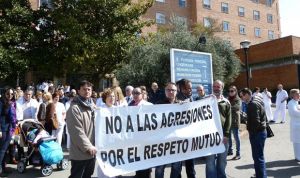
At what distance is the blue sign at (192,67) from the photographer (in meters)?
11.7

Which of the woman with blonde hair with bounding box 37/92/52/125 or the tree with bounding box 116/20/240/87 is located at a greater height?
the tree with bounding box 116/20/240/87

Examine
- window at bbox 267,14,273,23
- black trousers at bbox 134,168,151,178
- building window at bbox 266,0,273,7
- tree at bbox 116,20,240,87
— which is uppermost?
building window at bbox 266,0,273,7

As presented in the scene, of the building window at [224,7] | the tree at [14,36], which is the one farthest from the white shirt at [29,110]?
the building window at [224,7]

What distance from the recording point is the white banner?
6039 mm

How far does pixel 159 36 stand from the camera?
2812 centimetres

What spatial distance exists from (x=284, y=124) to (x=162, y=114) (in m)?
12.9

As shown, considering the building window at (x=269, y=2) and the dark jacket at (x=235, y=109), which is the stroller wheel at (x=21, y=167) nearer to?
the dark jacket at (x=235, y=109)

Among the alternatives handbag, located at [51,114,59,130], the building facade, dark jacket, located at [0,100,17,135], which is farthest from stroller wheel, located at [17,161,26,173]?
the building facade

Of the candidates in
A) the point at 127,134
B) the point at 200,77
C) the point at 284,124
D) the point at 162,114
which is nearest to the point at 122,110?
the point at 127,134

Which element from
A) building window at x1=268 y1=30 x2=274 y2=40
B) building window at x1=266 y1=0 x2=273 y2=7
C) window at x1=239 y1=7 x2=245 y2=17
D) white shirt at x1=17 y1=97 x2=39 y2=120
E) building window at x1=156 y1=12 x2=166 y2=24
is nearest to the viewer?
white shirt at x1=17 y1=97 x2=39 y2=120

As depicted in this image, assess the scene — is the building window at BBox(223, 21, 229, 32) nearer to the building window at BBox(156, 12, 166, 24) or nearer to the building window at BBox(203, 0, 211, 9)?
the building window at BBox(203, 0, 211, 9)

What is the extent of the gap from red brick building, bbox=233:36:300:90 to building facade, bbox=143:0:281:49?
4.11 meters

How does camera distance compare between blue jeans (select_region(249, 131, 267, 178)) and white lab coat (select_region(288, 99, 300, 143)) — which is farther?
white lab coat (select_region(288, 99, 300, 143))

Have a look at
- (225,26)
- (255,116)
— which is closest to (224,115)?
(255,116)
